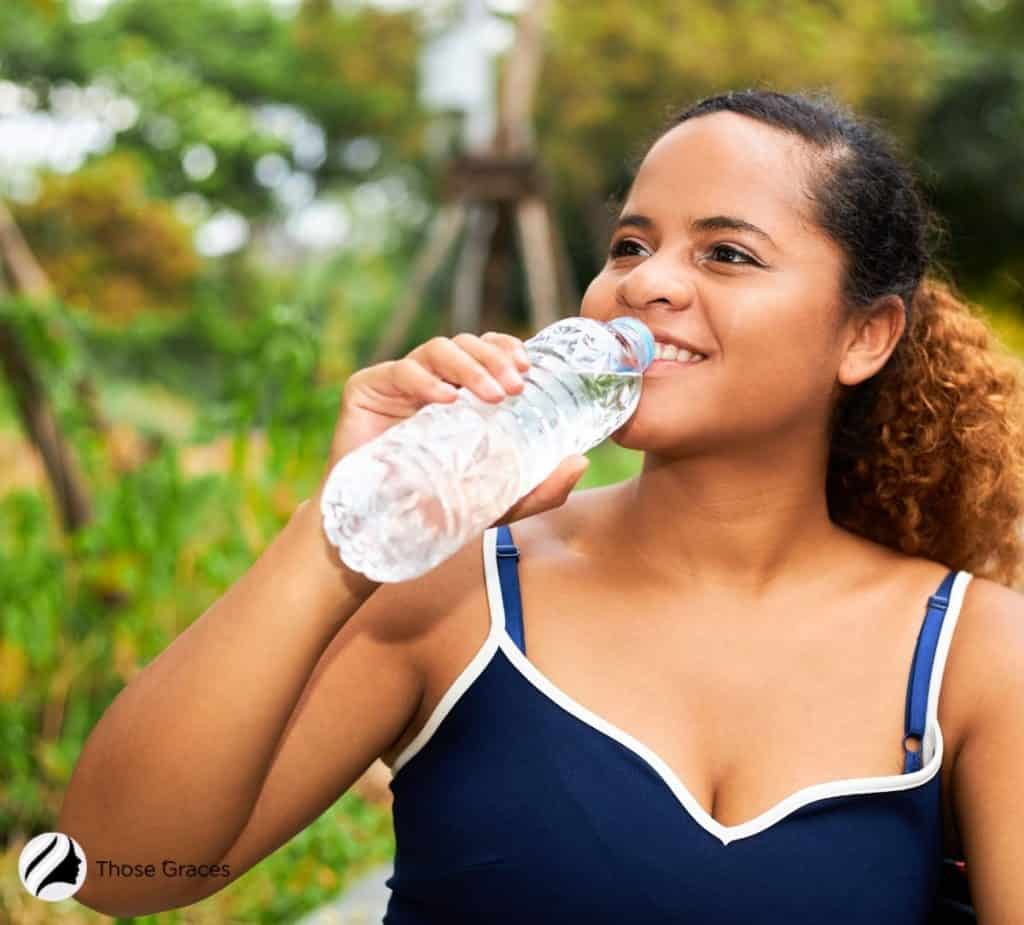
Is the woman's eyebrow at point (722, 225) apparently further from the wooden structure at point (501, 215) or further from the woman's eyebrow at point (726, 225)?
the wooden structure at point (501, 215)

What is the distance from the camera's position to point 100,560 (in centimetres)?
358

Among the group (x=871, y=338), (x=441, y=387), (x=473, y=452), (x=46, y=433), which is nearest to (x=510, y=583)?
(x=473, y=452)

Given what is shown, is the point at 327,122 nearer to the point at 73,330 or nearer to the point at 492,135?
the point at 492,135

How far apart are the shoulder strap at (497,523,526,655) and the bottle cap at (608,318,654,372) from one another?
0.28m

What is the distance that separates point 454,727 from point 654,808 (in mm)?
278

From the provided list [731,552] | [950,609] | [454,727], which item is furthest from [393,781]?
[950,609]

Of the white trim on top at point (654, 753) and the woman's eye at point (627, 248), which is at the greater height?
the woman's eye at point (627, 248)

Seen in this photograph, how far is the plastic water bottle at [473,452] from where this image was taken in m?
1.48

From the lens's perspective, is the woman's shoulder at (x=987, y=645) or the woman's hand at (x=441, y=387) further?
the woman's shoulder at (x=987, y=645)

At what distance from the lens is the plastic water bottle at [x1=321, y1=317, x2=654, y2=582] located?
4.84 ft

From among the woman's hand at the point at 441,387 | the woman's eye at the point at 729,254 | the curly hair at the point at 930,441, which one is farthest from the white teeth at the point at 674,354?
the curly hair at the point at 930,441

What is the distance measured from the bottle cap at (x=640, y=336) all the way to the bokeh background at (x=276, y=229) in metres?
0.52

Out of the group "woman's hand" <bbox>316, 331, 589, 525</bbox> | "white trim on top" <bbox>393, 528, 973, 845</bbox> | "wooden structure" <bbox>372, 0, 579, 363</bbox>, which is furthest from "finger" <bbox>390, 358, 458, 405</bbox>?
"wooden structure" <bbox>372, 0, 579, 363</bbox>

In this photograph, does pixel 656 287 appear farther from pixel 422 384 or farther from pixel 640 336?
pixel 422 384
